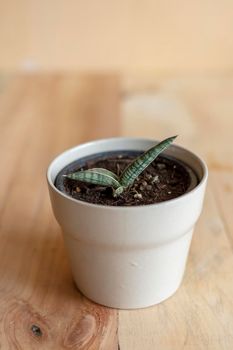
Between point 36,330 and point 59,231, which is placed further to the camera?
point 59,231

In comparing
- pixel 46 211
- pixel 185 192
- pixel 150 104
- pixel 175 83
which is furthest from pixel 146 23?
pixel 185 192

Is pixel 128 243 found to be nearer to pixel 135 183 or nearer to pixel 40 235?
pixel 135 183

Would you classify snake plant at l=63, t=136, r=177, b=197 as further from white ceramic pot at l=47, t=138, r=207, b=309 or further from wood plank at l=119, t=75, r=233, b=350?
wood plank at l=119, t=75, r=233, b=350

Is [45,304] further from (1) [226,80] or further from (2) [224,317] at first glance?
(1) [226,80]

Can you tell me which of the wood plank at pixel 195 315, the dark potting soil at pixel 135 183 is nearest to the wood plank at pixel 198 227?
the wood plank at pixel 195 315

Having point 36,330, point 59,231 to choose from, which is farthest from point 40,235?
point 36,330

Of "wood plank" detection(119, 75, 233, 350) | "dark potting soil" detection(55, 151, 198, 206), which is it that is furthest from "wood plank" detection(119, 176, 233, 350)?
"dark potting soil" detection(55, 151, 198, 206)
